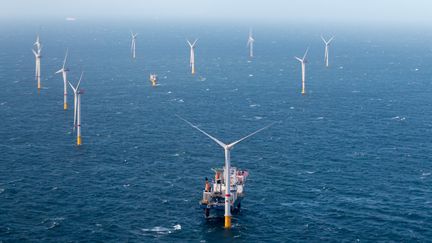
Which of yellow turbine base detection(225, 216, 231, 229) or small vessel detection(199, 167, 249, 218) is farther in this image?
small vessel detection(199, 167, 249, 218)

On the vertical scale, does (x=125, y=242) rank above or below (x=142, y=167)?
below

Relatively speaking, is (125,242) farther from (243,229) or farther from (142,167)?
(142,167)

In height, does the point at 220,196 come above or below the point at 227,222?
above

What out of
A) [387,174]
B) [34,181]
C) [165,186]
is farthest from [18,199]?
[387,174]

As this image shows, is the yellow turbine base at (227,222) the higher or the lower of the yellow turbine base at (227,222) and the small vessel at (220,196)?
the lower

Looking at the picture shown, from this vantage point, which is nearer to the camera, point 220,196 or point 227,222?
point 227,222

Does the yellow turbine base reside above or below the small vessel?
below

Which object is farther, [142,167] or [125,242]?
[142,167]

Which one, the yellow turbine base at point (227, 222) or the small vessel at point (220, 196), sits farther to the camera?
the small vessel at point (220, 196)
